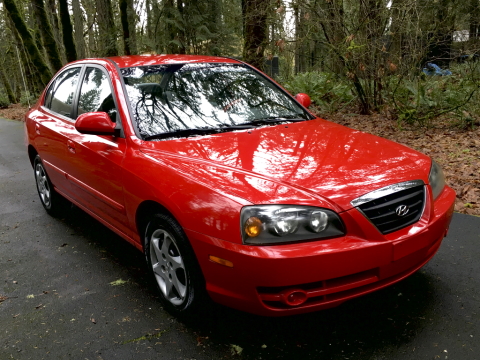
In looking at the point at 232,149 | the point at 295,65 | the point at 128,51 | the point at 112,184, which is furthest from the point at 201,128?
the point at 128,51

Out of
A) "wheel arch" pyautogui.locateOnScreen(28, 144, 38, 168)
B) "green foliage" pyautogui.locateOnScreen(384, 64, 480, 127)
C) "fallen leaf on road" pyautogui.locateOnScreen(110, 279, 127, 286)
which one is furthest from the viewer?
"green foliage" pyautogui.locateOnScreen(384, 64, 480, 127)

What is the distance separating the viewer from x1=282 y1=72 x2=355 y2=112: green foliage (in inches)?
412

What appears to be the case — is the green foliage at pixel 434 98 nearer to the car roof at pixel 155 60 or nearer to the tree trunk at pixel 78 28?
the car roof at pixel 155 60

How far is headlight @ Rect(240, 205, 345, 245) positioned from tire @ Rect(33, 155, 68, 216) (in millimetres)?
3476

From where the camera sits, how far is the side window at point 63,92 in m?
4.61

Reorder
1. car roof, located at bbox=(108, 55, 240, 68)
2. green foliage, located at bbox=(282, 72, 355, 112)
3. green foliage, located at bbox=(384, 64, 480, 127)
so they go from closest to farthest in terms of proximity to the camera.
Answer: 1. car roof, located at bbox=(108, 55, 240, 68)
2. green foliage, located at bbox=(384, 64, 480, 127)
3. green foliage, located at bbox=(282, 72, 355, 112)

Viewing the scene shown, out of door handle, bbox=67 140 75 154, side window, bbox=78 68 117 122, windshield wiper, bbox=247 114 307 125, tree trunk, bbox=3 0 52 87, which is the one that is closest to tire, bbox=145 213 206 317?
side window, bbox=78 68 117 122

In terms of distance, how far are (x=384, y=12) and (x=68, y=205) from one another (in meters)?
6.05

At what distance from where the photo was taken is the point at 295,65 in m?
12.8

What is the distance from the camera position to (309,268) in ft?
7.67

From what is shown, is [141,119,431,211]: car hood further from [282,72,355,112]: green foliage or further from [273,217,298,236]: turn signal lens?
[282,72,355,112]: green foliage

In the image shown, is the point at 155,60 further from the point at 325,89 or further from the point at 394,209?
the point at 325,89

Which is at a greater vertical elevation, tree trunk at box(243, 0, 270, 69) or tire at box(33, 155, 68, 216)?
tree trunk at box(243, 0, 270, 69)

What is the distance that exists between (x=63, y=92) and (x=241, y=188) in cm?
313
